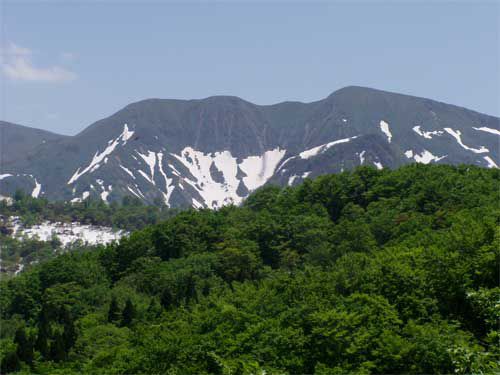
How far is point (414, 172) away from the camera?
105 m

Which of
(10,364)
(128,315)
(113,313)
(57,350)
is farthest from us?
(113,313)

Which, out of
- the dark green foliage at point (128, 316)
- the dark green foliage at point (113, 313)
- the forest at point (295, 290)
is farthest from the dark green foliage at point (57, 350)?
the dark green foliage at point (113, 313)

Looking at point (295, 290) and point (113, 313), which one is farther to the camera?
point (113, 313)

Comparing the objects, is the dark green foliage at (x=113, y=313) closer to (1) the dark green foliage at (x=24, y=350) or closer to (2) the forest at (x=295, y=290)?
(2) the forest at (x=295, y=290)

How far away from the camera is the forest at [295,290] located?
33.5 meters

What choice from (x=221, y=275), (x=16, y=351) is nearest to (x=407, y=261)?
(x=16, y=351)

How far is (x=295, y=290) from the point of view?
153 ft

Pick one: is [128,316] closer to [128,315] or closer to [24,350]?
[128,315]

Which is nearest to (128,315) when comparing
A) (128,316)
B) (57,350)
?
(128,316)

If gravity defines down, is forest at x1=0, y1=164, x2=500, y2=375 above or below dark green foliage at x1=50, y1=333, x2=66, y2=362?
above

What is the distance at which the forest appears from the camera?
33.5 metres

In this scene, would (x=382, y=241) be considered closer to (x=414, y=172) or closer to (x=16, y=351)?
(x=414, y=172)

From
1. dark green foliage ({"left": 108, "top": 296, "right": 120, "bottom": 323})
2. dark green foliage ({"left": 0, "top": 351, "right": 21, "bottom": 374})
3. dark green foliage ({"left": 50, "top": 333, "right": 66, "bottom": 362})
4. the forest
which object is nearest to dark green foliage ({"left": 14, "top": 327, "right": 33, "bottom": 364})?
the forest

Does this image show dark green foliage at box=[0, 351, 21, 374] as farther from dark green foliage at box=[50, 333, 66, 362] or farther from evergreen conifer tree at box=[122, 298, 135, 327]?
evergreen conifer tree at box=[122, 298, 135, 327]
